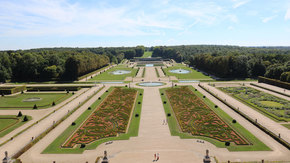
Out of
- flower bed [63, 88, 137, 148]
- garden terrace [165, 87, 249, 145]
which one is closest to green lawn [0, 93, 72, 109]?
flower bed [63, 88, 137, 148]

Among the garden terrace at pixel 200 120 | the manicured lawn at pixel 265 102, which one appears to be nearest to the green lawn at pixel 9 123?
the garden terrace at pixel 200 120

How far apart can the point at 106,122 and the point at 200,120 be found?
17081 millimetres

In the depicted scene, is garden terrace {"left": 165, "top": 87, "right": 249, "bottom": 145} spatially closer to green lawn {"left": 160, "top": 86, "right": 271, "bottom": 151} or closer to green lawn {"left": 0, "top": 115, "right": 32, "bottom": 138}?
green lawn {"left": 160, "top": 86, "right": 271, "bottom": 151}

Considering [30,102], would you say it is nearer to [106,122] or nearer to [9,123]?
[9,123]

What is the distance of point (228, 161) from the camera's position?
890 inches

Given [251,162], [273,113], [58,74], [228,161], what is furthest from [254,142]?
[58,74]

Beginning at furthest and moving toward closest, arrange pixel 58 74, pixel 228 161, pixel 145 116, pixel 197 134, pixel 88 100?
pixel 58 74 → pixel 88 100 → pixel 145 116 → pixel 197 134 → pixel 228 161

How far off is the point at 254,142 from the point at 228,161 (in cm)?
792

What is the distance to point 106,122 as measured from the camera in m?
36.2

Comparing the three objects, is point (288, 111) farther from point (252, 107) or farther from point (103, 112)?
point (103, 112)

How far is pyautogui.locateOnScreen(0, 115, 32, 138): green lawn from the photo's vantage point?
33.8 meters

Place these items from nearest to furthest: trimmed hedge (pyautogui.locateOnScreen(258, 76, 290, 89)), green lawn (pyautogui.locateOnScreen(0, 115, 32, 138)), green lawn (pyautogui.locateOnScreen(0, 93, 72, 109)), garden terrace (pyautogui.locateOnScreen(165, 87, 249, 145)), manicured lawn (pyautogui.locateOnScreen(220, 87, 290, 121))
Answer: garden terrace (pyautogui.locateOnScreen(165, 87, 249, 145))
green lawn (pyautogui.locateOnScreen(0, 115, 32, 138))
manicured lawn (pyautogui.locateOnScreen(220, 87, 290, 121))
green lawn (pyautogui.locateOnScreen(0, 93, 72, 109))
trimmed hedge (pyautogui.locateOnScreen(258, 76, 290, 89))

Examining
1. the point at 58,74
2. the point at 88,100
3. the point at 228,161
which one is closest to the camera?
the point at 228,161

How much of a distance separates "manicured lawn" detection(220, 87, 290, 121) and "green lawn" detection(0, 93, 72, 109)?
47.4 metres
